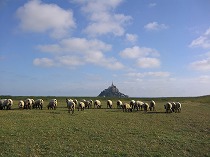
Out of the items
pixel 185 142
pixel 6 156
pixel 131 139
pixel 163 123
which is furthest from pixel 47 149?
pixel 163 123

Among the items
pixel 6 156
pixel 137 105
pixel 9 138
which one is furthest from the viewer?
pixel 137 105

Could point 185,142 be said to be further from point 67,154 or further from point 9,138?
point 9,138

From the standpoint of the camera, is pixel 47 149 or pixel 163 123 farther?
pixel 163 123

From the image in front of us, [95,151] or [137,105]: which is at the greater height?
[137,105]

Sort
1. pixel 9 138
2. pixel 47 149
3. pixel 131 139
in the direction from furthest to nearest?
pixel 131 139 < pixel 9 138 < pixel 47 149

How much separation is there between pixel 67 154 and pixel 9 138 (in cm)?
589

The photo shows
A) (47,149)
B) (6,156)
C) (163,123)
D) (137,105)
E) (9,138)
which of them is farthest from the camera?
(137,105)

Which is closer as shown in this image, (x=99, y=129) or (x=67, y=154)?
(x=67, y=154)

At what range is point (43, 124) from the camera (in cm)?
3028

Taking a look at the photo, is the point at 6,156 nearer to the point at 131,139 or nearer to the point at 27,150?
the point at 27,150

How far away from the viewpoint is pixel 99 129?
29188mm

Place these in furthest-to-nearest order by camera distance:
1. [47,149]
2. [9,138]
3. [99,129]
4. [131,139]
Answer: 1. [99,129]
2. [131,139]
3. [9,138]
4. [47,149]

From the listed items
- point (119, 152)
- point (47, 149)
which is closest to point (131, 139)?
point (119, 152)

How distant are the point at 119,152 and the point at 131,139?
3.70 metres
